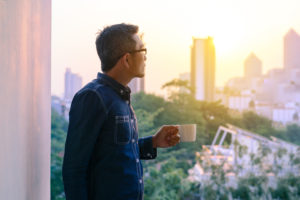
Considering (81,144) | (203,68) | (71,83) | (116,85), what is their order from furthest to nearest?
(203,68), (71,83), (116,85), (81,144)

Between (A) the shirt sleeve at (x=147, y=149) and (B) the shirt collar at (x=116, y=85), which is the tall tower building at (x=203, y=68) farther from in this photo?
(B) the shirt collar at (x=116, y=85)

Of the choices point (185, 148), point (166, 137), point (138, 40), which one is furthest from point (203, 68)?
point (138, 40)

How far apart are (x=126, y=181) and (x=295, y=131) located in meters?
2.05

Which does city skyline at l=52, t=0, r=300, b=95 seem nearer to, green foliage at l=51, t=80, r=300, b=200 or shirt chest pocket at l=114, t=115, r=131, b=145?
green foliage at l=51, t=80, r=300, b=200

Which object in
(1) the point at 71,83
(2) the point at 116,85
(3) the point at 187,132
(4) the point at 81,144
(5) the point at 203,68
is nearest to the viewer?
(4) the point at 81,144

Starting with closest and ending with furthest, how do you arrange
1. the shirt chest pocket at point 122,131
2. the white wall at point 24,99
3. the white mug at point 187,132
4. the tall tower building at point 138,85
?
1. the white wall at point 24,99
2. the shirt chest pocket at point 122,131
3. the white mug at point 187,132
4. the tall tower building at point 138,85

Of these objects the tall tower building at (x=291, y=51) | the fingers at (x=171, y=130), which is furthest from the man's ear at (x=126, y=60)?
the tall tower building at (x=291, y=51)

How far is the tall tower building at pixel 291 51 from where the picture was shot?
259 centimetres

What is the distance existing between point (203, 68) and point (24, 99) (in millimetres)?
A: 1826

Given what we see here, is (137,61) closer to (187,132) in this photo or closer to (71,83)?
(187,132)

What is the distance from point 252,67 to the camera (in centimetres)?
262

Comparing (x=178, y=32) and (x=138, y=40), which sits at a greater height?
(x=178, y=32)

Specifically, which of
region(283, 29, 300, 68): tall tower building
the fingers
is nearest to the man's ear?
the fingers

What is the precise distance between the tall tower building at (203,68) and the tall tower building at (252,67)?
0.26 metres
